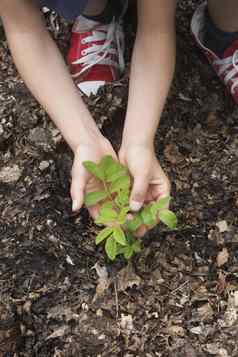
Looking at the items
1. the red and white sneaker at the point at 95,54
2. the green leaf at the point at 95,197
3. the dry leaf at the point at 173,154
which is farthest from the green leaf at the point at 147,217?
the red and white sneaker at the point at 95,54

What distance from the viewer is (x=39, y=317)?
1.56 meters

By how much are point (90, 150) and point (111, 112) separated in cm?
41

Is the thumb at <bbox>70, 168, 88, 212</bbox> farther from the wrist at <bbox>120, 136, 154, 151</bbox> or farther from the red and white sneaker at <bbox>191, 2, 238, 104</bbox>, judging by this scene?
the red and white sneaker at <bbox>191, 2, 238, 104</bbox>

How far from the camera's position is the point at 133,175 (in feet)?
4.77

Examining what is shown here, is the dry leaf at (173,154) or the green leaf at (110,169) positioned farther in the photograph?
the dry leaf at (173,154)

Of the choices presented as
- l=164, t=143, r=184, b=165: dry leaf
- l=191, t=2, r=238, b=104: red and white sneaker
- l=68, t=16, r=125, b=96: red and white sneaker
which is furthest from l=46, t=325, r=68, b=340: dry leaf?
l=191, t=2, r=238, b=104: red and white sneaker

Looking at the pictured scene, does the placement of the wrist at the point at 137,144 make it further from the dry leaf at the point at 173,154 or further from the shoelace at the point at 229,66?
the shoelace at the point at 229,66

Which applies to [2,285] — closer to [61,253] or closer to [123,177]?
[61,253]

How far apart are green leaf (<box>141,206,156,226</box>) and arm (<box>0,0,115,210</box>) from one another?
223mm

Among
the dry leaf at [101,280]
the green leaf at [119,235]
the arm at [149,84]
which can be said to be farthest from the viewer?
the dry leaf at [101,280]

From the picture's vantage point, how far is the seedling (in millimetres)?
1352

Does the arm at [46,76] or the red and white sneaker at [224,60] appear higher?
the arm at [46,76]

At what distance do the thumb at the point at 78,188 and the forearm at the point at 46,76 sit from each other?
0.45 ft

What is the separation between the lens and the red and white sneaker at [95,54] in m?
1.96
